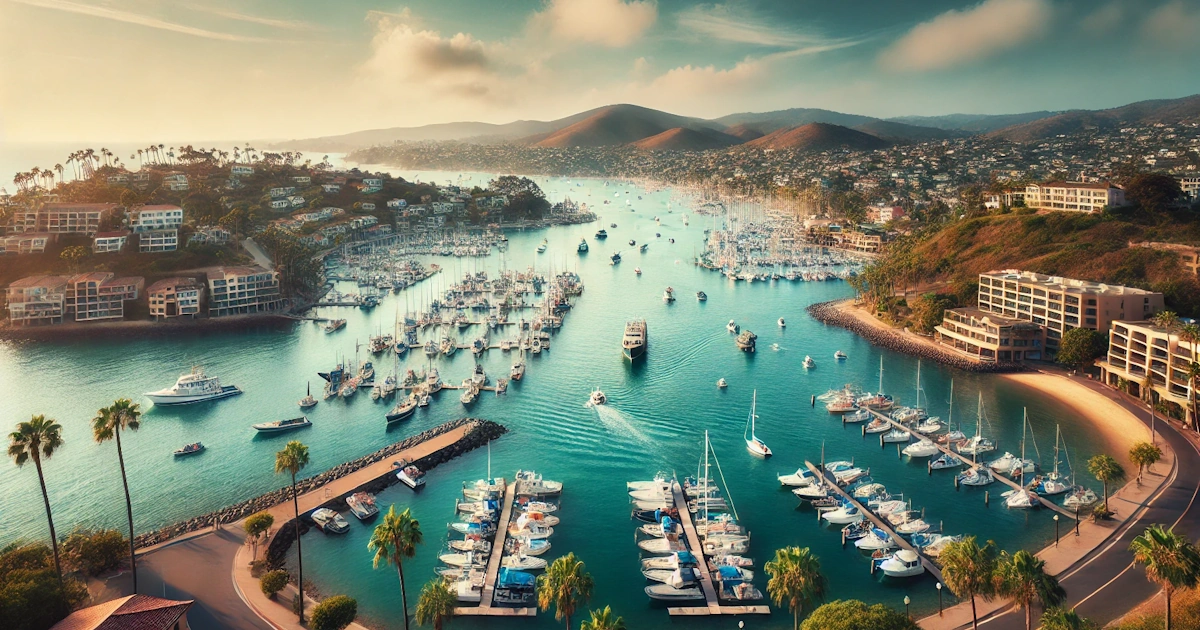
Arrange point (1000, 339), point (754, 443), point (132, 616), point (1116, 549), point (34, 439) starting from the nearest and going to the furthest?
point (132, 616) < point (34, 439) < point (1116, 549) < point (754, 443) < point (1000, 339)

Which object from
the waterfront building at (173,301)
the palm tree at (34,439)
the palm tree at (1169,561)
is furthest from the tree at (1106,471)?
the waterfront building at (173,301)

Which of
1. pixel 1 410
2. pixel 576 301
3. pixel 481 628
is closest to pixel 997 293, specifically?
pixel 576 301

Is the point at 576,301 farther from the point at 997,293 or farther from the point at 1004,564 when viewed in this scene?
the point at 1004,564

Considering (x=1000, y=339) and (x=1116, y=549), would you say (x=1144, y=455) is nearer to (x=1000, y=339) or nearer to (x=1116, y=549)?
(x=1116, y=549)

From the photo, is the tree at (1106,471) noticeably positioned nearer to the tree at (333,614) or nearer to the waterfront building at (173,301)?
the tree at (333,614)

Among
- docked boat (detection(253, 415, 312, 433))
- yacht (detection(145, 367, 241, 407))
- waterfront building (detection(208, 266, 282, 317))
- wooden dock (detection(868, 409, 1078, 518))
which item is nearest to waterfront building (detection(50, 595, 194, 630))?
docked boat (detection(253, 415, 312, 433))

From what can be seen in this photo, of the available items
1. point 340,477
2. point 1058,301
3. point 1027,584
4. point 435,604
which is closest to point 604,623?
point 435,604

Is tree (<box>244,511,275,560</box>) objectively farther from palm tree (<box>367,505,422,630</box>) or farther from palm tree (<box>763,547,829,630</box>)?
palm tree (<box>763,547,829,630</box>)
